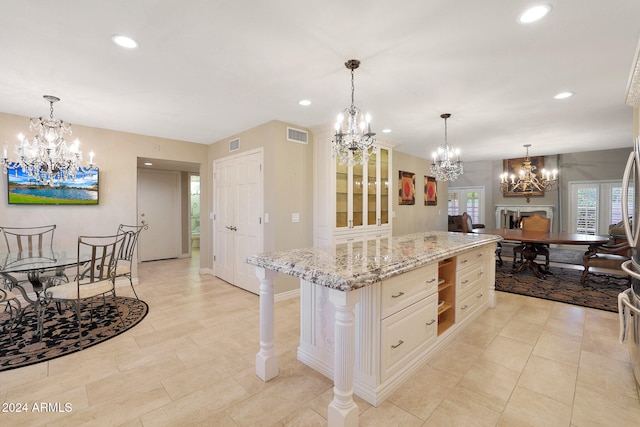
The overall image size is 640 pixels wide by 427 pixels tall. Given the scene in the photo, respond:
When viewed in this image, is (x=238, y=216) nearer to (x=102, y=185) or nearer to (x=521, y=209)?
(x=102, y=185)

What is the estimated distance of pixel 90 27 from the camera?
1924 millimetres

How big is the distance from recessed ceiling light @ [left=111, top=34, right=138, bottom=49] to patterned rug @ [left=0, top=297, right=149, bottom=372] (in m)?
2.54

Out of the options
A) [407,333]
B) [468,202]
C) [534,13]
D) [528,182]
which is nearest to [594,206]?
[528,182]

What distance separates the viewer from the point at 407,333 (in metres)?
2.04

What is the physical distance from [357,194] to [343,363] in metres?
3.28

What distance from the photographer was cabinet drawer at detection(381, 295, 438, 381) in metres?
1.88

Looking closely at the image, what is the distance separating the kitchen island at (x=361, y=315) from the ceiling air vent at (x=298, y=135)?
212cm

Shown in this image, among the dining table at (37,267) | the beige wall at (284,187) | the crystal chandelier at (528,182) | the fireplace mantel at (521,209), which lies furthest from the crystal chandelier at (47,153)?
the fireplace mantel at (521,209)

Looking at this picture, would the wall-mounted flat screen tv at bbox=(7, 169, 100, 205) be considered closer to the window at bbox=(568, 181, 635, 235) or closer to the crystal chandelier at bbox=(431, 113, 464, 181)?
the crystal chandelier at bbox=(431, 113, 464, 181)

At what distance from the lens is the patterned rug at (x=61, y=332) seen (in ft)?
7.88

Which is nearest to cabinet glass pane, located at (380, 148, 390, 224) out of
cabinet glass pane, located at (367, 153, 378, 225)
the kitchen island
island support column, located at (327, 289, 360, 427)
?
cabinet glass pane, located at (367, 153, 378, 225)

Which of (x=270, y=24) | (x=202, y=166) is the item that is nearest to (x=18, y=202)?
(x=202, y=166)

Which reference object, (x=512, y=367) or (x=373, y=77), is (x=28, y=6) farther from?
(x=512, y=367)

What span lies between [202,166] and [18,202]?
249cm
